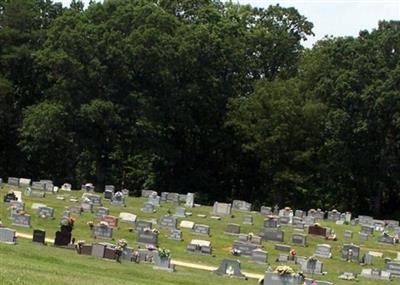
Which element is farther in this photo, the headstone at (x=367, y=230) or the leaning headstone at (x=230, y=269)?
the headstone at (x=367, y=230)

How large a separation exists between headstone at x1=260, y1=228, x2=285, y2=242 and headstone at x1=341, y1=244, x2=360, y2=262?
3.15m

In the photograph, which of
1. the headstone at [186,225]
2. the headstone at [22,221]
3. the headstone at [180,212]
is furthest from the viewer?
the headstone at [180,212]

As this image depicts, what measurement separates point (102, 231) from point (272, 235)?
298 inches

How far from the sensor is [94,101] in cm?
4822

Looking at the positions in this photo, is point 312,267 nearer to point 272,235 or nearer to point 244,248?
point 244,248

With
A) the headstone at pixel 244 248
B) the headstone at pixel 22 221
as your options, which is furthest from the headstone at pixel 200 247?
the headstone at pixel 22 221

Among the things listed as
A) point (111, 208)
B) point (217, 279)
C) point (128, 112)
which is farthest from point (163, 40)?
point (217, 279)

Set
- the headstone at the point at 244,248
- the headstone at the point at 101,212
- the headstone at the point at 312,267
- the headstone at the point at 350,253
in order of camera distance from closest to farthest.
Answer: the headstone at the point at 312,267 → the headstone at the point at 244,248 → the headstone at the point at 350,253 → the headstone at the point at 101,212

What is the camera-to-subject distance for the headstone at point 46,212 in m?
30.5

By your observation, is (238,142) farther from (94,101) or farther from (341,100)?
(94,101)

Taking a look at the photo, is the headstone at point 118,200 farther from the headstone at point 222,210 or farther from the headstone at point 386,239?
the headstone at point 386,239

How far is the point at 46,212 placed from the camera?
101 feet

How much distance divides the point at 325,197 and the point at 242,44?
12.5 metres

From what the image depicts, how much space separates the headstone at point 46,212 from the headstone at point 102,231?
317 cm
